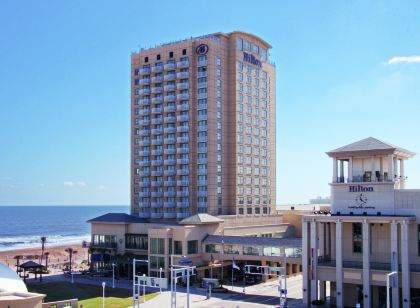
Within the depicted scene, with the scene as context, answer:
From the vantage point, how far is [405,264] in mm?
68438

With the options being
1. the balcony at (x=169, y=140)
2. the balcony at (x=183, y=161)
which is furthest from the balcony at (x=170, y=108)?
the balcony at (x=183, y=161)

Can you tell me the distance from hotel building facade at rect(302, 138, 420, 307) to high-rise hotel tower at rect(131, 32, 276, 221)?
53.0 metres

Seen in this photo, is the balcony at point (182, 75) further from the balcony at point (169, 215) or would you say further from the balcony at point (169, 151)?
the balcony at point (169, 215)

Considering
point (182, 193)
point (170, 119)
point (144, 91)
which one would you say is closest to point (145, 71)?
point (144, 91)

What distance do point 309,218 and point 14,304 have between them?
40.6 meters

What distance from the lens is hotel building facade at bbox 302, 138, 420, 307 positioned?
227 ft

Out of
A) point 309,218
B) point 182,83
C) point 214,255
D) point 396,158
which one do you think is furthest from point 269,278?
point 182,83

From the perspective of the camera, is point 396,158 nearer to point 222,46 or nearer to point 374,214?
point 374,214

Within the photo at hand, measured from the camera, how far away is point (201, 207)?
128m

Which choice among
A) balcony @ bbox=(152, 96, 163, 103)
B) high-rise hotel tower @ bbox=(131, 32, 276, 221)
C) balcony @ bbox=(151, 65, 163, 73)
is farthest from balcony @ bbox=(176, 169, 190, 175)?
balcony @ bbox=(151, 65, 163, 73)

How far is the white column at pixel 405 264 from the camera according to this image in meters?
67.8

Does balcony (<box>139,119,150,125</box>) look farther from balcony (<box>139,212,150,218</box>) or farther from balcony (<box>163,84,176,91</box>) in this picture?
balcony (<box>139,212,150,218</box>)

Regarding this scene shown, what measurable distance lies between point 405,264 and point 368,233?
19.2 ft

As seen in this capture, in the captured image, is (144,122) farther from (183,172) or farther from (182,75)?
(183,172)
